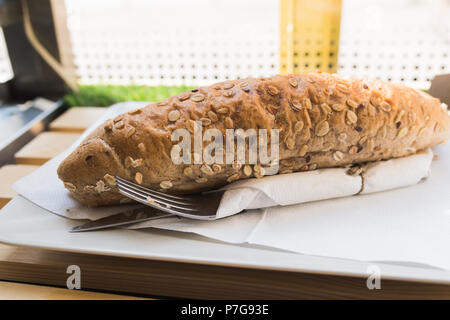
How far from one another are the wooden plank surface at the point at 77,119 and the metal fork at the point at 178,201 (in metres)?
0.84

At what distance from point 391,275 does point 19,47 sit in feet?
6.35

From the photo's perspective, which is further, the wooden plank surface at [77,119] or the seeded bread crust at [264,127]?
the wooden plank surface at [77,119]

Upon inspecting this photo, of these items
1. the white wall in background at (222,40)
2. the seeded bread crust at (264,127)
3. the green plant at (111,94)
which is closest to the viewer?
the seeded bread crust at (264,127)

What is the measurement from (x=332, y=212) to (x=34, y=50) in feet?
5.44

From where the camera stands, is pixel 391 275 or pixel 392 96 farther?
pixel 392 96

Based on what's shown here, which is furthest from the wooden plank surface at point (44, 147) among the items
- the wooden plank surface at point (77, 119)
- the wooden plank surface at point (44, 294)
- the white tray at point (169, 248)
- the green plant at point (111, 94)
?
the wooden plank surface at point (44, 294)

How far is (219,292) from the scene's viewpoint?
3.01ft

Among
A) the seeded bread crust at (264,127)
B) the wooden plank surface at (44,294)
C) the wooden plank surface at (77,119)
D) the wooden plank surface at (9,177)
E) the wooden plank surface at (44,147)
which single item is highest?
the seeded bread crust at (264,127)

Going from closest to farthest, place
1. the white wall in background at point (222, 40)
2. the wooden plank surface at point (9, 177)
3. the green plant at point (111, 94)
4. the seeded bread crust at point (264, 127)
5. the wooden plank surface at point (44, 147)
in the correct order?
the seeded bread crust at point (264, 127) < the wooden plank surface at point (9, 177) < the wooden plank surface at point (44, 147) < the white wall in background at point (222, 40) < the green plant at point (111, 94)

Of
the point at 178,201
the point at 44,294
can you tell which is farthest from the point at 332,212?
the point at 44,294

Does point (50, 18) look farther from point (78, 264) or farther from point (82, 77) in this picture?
point (78, 264)

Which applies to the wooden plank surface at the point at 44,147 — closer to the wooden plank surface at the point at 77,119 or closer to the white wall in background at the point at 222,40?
the wooden plank surface at the point at 77,119

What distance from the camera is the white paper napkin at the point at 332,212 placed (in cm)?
93
